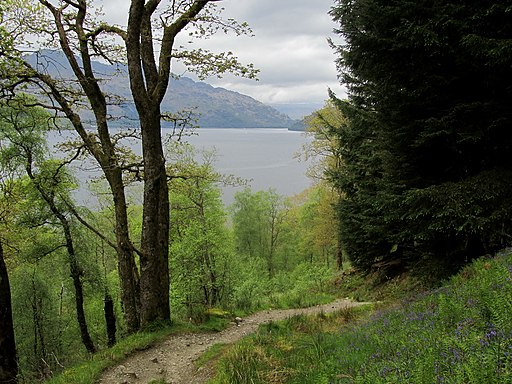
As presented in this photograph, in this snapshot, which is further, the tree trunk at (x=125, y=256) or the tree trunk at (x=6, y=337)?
the tree trunk at (x=125, y=256)

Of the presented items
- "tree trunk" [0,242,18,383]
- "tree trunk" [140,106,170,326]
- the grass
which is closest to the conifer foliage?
the grass

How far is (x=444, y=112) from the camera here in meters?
7.50

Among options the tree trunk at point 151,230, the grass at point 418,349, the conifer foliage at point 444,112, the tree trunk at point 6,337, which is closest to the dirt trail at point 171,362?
the tree trunk at point 151,230

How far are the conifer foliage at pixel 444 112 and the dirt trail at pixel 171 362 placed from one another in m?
5.07

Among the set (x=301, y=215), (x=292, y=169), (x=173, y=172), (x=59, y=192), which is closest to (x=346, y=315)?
(x=173, y=172)

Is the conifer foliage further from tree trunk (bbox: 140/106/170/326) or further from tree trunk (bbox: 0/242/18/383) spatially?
tree trunk (bbox: 0/242/18/383)

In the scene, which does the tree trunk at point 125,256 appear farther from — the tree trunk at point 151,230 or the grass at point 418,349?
the grass at point 418,349

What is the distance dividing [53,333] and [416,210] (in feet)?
74.2

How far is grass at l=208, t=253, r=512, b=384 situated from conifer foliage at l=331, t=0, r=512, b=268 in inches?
47.8

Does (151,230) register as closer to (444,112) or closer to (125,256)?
(125,256)

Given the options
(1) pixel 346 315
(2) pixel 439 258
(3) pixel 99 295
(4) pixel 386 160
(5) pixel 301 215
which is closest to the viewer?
(2) pixel 439 258

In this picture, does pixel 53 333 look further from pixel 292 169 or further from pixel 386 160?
pixel 292 169

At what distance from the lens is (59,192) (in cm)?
1608

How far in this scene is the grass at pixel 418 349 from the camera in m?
2.67
